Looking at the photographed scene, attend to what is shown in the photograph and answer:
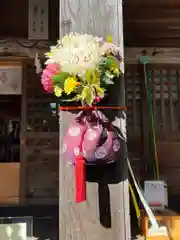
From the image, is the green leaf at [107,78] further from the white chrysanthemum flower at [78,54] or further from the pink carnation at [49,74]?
the pink carnation at [49,74]

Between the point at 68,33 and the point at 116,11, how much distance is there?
0.30m

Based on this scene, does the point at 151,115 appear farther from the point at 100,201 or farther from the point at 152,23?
the point at 100,201

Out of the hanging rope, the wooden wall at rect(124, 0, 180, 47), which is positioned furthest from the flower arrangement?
the hanging rope

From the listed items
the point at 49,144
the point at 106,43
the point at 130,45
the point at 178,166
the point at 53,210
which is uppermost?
the point at 130,45

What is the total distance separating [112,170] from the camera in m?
1.73

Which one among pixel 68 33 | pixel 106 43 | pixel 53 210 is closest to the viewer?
pixel 106 43

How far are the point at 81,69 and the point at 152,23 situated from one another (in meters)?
3.16

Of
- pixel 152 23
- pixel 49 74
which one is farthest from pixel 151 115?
pixel 49 74

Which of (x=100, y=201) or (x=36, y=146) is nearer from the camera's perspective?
(x=100, y=201)

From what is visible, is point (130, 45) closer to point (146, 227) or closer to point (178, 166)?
point (178, 166)

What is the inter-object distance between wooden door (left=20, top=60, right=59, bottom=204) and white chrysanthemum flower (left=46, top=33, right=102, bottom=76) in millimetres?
3173

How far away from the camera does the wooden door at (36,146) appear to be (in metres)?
4.74

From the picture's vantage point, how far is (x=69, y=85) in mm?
1581

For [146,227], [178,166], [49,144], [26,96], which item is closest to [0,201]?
[49,144]
